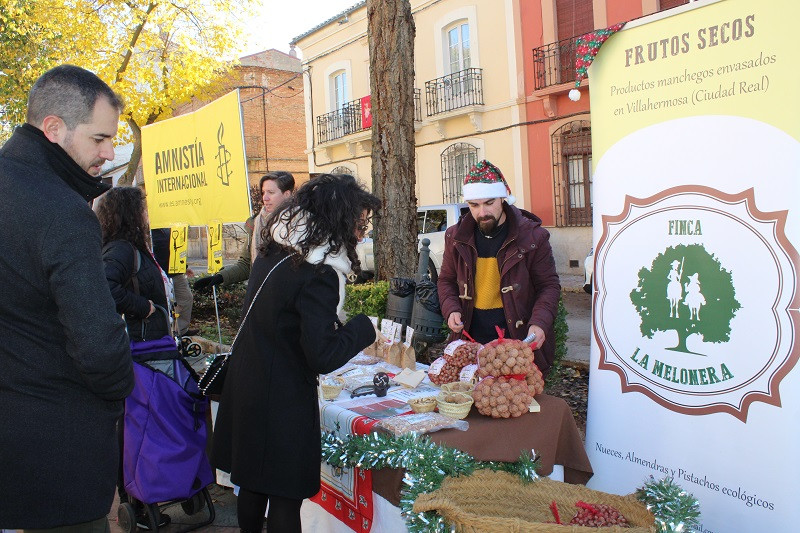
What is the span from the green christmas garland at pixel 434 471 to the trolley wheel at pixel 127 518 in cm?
162

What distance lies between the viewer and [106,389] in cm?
168

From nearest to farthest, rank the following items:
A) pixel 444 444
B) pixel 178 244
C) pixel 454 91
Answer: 1. pixel 444 444
2. pixel 178 244
3. pixel 454 91

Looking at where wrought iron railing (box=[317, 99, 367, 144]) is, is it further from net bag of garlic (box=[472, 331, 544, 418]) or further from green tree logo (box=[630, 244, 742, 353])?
net bag of garlic (box=[472, 331, 544, 418])

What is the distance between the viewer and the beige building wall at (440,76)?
1472cm

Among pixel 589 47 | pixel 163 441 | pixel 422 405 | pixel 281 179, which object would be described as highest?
→ pixel 589 47

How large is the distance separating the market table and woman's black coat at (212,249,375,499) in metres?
0.23

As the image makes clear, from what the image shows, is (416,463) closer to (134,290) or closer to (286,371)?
(286,371)

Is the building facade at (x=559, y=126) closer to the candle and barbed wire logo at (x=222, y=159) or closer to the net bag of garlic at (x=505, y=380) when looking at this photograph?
the candle and barbed wire logo at (x=222, y=159)

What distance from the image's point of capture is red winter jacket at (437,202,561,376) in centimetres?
311

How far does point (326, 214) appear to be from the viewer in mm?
2244

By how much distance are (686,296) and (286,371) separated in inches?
65.2

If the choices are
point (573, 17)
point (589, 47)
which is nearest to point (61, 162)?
point (589, 47)

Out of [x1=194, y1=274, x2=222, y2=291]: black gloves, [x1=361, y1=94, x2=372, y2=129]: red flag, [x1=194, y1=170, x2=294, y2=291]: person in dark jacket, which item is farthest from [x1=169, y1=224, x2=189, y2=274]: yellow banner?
[x1=361, y1=94, x2=372, y2=129]: red flag

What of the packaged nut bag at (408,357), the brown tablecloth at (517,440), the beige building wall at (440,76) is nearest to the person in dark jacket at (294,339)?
the brown tablecloth at (517,440)
